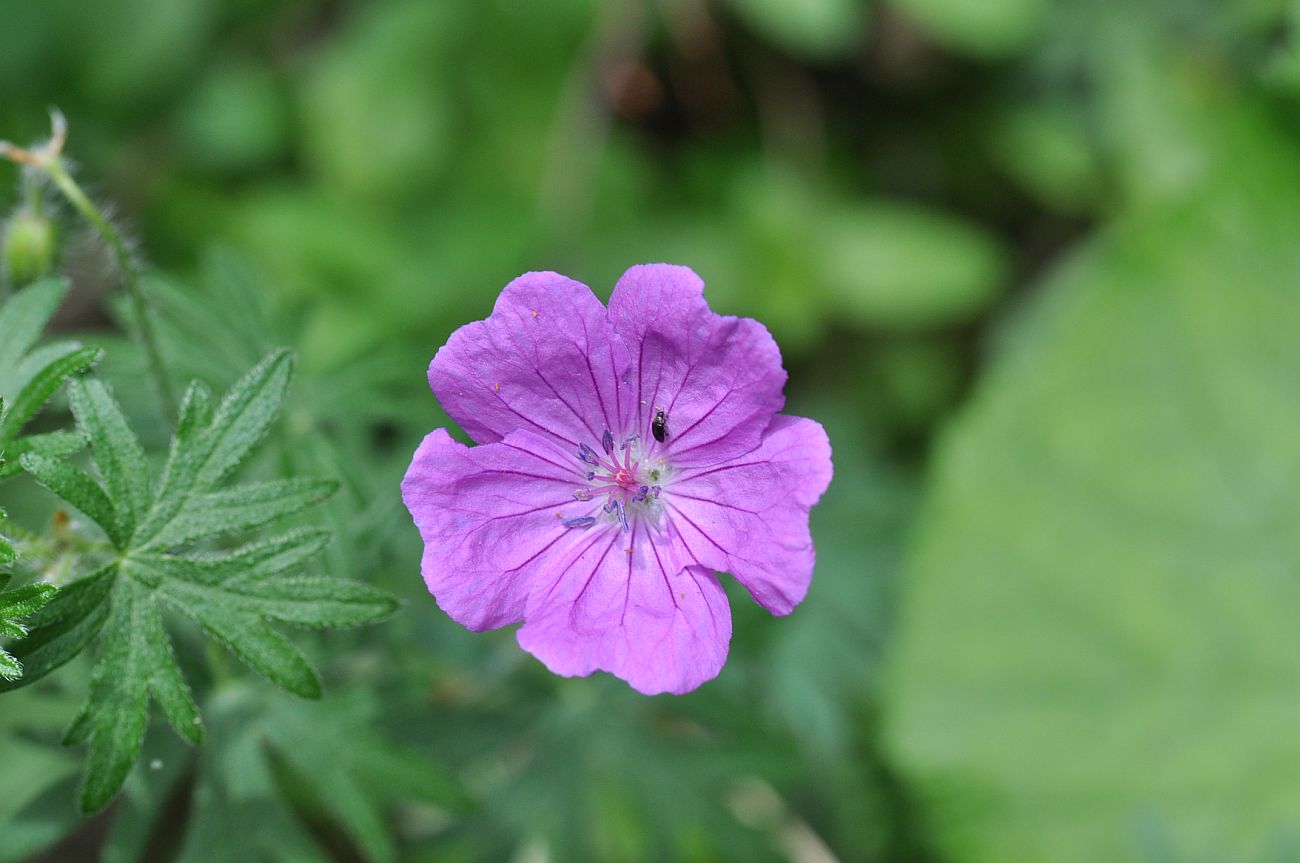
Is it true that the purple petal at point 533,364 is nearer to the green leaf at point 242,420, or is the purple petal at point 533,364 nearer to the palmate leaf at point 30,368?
the green leaf at point 242,420

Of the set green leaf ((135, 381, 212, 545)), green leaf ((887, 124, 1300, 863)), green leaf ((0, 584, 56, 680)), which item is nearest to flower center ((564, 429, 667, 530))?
green leaf ((135, 381, 212, 545))

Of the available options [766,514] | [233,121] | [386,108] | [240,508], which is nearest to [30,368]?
[240,508]

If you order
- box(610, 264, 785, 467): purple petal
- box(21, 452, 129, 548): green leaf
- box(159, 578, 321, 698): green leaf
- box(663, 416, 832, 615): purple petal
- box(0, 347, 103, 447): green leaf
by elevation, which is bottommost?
box(159, 578, 321, 698): green leaf

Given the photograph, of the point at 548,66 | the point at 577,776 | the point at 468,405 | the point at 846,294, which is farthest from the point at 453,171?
the point at 468,405

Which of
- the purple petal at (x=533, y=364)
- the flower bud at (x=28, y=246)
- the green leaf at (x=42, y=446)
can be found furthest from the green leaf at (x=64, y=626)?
the flower bud at (x=28, y=246)

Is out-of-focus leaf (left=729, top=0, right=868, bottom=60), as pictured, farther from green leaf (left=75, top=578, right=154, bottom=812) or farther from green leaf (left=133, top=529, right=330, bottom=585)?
green leaf (left=75, top=578, right=154, bottom=812)

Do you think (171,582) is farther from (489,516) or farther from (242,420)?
(489,516)
